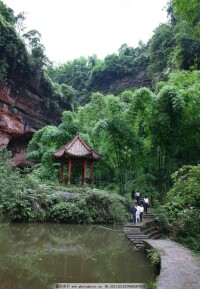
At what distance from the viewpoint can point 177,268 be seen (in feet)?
22.2

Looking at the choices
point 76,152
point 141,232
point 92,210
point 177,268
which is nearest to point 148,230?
point 141,232

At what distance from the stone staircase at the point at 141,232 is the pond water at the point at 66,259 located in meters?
0.27

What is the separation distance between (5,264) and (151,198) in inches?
513

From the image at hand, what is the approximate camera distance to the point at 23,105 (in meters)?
28.7

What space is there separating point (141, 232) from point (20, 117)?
1899 cm

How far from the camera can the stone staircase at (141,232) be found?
11.1m

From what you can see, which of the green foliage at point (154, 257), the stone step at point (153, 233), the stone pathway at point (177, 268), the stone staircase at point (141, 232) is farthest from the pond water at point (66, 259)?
the stone step at point (153, 233)

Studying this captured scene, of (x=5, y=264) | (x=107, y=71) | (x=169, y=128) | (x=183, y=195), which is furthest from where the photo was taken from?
(x=107, y=71)

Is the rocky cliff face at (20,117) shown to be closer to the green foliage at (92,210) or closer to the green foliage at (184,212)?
the green foliage at (92,210)

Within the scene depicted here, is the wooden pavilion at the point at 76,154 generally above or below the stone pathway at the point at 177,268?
above

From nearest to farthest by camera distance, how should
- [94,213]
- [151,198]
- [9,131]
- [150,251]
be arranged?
[150,251] → [94,213] → [151,198] → [9,131]

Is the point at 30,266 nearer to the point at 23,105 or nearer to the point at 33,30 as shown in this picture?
the point at 23,105

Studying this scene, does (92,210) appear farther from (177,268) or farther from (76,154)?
(177,268)

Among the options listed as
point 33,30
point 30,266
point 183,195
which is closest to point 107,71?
point 33,30
